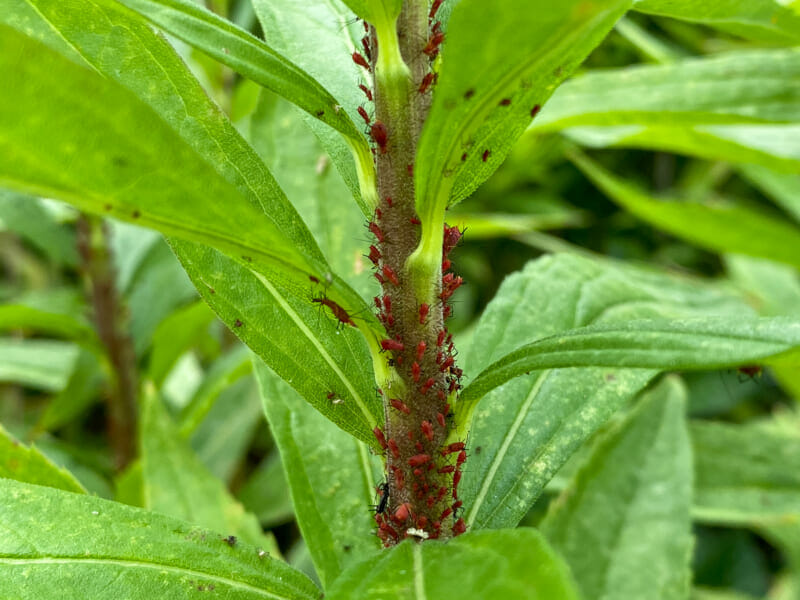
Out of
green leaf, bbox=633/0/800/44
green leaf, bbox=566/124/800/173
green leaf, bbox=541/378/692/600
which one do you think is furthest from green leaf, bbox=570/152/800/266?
green leaf, bbox=633/0/800/44

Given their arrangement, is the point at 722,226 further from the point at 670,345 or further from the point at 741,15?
the point at 670,345

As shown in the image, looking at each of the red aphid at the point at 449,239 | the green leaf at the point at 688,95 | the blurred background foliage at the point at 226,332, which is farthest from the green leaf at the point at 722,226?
the red aphid at the point at 449,239

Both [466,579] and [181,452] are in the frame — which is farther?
[181,452]

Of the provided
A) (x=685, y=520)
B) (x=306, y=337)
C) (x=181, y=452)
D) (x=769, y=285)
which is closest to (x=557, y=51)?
(x=306, y=337)

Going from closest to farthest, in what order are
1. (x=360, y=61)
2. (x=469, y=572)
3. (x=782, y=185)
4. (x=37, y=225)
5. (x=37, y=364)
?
(x=469, y=572) < (x=360, y=61) < (x=37, y=225) < (x=37, y=364) < (x=782, y=185)

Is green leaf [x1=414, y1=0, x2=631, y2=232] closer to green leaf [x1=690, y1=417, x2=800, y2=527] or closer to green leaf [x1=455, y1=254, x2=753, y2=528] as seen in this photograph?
green leaf [x1=455, y1=254, x2=753, y2=528]

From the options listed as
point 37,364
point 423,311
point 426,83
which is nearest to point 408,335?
point 423,311

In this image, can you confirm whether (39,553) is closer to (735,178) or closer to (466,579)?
(466,579)
